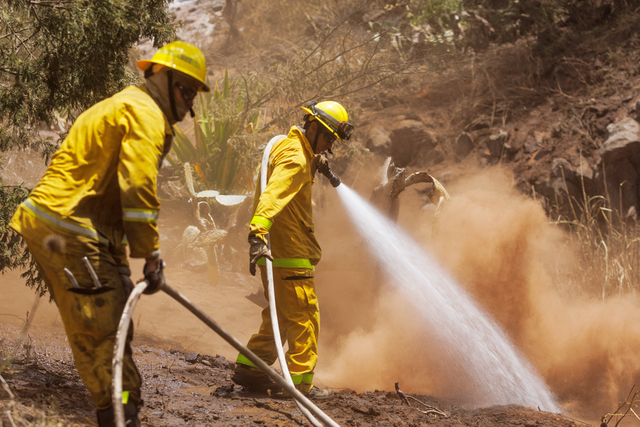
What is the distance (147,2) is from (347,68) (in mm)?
6208

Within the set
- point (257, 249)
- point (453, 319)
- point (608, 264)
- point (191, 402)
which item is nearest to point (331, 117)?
point (257, 249)

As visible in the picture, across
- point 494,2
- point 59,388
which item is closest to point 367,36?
point 494,2

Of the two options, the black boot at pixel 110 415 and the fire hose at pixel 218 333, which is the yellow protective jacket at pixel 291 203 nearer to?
the fire hose at pixel 218 333

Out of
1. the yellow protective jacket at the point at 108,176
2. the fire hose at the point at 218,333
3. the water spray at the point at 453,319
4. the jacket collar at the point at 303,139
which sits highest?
the jacket collar at the point at 303,139

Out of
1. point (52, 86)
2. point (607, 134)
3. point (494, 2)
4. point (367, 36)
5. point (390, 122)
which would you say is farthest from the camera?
point (367, 36)

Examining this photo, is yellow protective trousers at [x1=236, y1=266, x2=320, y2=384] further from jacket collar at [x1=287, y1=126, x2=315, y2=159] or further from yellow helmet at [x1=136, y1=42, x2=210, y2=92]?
yellow helmet at [x1=136, y1=42, x2=210, y2=92]

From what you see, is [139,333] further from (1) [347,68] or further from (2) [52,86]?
(1) [347,68]

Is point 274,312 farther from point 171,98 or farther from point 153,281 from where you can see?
point 171,98

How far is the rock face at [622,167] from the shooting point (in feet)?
24.3

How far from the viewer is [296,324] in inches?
143

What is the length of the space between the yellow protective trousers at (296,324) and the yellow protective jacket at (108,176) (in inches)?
61.5

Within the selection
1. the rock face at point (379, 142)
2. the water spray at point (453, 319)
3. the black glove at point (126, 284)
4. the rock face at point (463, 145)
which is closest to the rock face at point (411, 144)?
the rock face at point (379, 142)

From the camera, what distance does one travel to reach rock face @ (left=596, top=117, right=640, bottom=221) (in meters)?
7.41

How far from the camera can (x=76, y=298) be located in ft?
7.08
